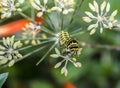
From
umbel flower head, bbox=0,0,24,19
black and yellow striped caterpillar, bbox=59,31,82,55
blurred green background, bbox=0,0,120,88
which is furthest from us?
blurred green background, bbox=0,0,120,88

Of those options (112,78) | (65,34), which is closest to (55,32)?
(65,34)

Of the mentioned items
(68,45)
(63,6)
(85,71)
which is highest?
(63,6)

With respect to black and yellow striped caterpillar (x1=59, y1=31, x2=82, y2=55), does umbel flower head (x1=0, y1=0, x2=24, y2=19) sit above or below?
above

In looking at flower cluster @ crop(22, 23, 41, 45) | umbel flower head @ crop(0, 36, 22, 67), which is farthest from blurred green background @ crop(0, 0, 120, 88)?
umbel flower head @ crop(0, 36, 22, 67)

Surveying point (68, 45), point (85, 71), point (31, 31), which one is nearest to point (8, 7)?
point (31, 31)

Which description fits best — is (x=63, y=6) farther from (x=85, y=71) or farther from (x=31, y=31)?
(x=85, y=71)

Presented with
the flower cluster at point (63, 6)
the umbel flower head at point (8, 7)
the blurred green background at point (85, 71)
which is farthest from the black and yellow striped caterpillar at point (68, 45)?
the blurred green background at point (85, 71)

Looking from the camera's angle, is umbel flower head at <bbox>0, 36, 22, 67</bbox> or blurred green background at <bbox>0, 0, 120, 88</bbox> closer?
umbel flower head at <bbox>0, 36, 22, 67</bbox>

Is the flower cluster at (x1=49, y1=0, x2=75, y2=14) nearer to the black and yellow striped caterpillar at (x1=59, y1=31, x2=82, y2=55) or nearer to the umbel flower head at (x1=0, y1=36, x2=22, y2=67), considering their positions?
the black and yellow striped caterpillar at (x1=59, y1=31, x2=82, y2=55)

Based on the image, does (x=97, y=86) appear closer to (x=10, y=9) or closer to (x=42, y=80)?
(x=42, y=80)
